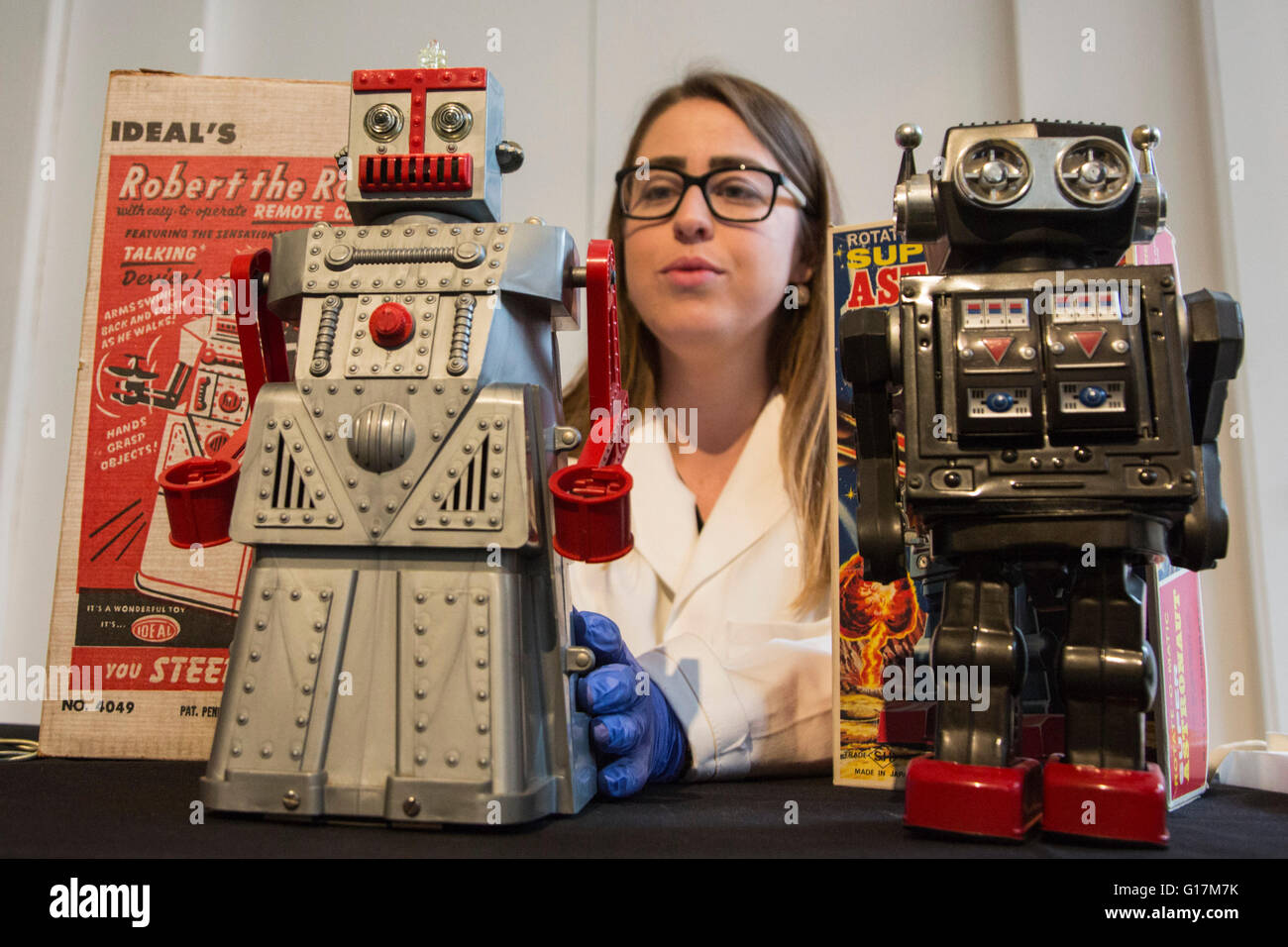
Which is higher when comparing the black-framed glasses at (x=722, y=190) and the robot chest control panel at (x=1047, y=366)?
the black-framed glasses at (x=722, y=190)

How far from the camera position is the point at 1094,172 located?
1.19m

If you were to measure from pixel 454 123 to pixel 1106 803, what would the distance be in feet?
3.87

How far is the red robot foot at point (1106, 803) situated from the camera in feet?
3.30

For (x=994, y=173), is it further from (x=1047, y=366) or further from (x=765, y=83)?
(x=765, y=83)

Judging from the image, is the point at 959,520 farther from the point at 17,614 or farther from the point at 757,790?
the point at 17,614

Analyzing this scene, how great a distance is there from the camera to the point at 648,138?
2.14 m

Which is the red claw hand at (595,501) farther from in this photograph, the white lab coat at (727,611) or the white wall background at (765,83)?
the white wall background at (765,83)

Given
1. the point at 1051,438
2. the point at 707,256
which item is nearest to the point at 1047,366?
the point at 1051,438

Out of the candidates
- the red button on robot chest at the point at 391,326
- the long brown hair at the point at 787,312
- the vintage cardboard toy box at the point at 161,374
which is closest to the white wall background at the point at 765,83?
the long brown hair at the point at 787,312

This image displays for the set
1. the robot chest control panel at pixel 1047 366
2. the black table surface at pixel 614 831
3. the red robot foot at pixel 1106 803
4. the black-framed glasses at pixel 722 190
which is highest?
the black-framed glasses at pixel 722 190

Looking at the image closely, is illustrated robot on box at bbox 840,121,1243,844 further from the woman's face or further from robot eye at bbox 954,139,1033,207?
the woman's face

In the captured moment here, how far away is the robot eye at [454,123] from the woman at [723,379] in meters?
0.71

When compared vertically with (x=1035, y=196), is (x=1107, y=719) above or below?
below
